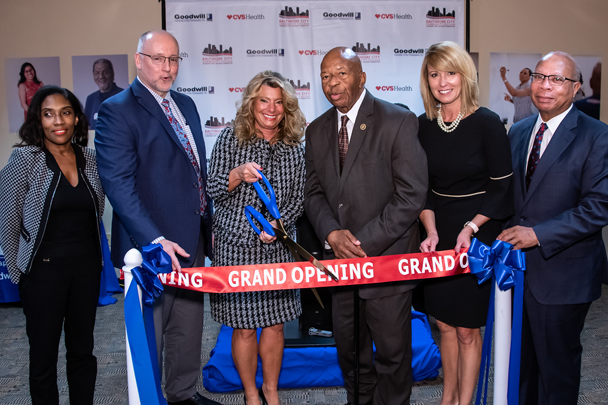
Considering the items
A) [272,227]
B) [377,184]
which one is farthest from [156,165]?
[377,184]

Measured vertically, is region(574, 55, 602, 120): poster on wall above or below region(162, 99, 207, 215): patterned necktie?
above

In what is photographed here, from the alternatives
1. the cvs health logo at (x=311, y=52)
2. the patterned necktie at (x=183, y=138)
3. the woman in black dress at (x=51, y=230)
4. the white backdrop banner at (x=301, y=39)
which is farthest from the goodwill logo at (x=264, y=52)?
the woman in black dress at (x=51, y=230)

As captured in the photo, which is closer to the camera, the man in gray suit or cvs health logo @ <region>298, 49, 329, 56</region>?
the man in gray suit

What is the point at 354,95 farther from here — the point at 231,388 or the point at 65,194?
the point at 231,388

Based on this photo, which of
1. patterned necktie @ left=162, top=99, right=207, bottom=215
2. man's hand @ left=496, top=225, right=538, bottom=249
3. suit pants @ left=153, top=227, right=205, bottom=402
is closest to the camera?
man's hand @ left=496, top=225, right=538, bottom=249

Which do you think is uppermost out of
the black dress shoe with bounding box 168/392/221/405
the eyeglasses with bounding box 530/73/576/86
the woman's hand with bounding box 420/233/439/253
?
the eyeglasses with bounding box 530/73/576/86

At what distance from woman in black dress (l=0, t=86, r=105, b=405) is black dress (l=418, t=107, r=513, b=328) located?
5.43 feet

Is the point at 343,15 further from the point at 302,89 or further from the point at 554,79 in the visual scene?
the point at 554,79

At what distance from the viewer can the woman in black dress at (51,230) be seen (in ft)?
7.64

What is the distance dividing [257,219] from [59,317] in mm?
1074

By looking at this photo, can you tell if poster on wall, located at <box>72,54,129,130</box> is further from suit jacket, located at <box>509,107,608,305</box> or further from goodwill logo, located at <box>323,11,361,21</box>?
suit jacket, located at <box>509,107,608,305</box>

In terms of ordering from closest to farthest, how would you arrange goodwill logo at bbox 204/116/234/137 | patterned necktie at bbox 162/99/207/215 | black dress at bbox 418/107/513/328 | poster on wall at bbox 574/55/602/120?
black dress at bbox 418/107/513/328 < patterned necktie at bbox 162/99/207/215 < goodwill logo at bbox 204/116/234/137 < poster on wall at bbox 574/55/602/120

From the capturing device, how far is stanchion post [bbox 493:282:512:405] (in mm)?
1967

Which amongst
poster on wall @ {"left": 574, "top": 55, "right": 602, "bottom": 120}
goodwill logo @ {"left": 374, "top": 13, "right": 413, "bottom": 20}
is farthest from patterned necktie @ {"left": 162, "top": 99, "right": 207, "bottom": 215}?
poster on wall @ {"left": 574, "top": 55, "right": 602, "bottom": 120}
